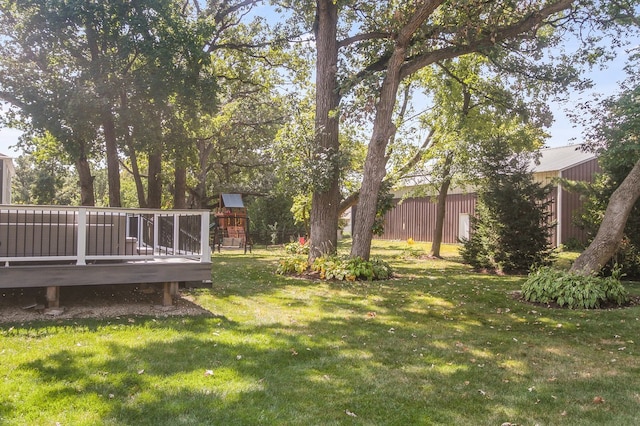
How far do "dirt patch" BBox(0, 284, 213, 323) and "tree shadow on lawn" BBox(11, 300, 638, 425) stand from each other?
35.4 inches

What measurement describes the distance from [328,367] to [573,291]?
214 inches

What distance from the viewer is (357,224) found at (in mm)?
11664

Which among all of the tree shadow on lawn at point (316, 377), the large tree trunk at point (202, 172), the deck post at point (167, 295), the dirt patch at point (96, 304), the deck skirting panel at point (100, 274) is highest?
the large tree trunk at point (202, 172)

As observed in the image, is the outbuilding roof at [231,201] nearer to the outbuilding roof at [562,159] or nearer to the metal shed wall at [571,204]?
the outbuilding roof at [562,159]

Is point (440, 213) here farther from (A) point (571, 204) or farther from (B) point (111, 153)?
(B) point (111, 153)

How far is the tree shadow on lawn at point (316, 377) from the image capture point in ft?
11.5

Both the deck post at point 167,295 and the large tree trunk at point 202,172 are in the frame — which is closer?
the deck post at point 167,295

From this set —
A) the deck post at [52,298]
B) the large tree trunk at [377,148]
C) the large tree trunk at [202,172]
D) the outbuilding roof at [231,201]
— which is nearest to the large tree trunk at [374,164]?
the large tree trunk at [377,148]

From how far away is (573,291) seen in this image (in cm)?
802

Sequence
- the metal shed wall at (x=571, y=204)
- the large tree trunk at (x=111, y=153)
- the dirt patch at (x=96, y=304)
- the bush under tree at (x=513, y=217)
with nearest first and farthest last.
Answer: the dirt patch at (x=96, y=304)
the large tree trunk at (x=111, y=153)
the bush under tree at (x=513, y=217)
the metal shed wall at (x=571, y=204)

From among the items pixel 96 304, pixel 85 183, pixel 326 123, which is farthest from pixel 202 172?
pixel 96 304

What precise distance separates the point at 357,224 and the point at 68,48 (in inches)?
342

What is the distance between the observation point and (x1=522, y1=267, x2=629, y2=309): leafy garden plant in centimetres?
792

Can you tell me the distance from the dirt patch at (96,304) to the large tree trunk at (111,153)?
5.63m
